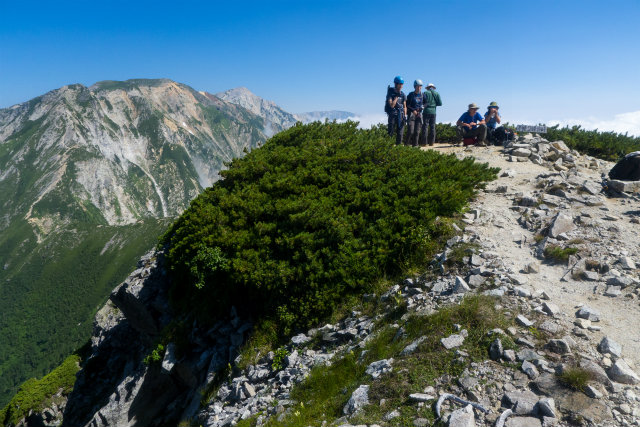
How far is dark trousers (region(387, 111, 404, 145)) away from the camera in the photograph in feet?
56.4

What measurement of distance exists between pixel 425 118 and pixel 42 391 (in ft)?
137

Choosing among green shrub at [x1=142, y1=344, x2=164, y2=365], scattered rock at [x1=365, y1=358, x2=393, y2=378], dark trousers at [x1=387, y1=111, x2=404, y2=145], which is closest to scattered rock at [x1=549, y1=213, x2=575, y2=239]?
scattered rock at [x1=365, y1=358, x2=393, y2=378]

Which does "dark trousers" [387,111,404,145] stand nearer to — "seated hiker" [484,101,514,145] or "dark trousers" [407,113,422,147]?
"dark trousers" [407,113,422,147]

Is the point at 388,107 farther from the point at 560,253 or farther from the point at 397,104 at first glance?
the point at 560,253

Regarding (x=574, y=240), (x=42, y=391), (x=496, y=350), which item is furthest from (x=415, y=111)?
(x=42, y=391)

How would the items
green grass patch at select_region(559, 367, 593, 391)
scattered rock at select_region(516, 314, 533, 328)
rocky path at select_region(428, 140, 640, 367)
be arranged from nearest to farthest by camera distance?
green grass patch at select_region(559, 367, 593, 391)
scattered rock at select_region(516, 314, 533, 328)
rocky path at select_region(428, 140, 640, 367)

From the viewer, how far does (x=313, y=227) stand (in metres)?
9.48

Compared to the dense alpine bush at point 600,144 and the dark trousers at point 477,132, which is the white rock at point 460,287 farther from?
the dense alpine bush at point 600,144

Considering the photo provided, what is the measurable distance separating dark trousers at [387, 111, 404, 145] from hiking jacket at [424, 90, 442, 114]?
182 cm

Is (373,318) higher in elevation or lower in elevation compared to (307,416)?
higher

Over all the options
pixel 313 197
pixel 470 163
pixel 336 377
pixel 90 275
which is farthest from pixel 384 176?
pixel 90 275

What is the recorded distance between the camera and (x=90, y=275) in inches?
7023

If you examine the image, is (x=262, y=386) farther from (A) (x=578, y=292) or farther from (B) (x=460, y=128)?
(B) (x=460, y=128)

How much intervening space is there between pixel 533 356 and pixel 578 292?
2.65 m
